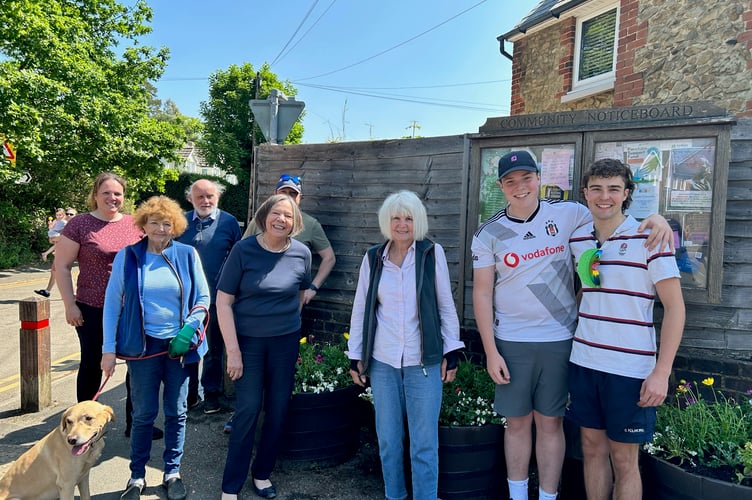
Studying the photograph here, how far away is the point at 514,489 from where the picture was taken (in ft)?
9.09

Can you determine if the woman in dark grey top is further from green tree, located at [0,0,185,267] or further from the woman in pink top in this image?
green tree, located at [0,0,185,267]

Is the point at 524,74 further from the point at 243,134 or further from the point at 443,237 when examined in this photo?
the point at 243,134

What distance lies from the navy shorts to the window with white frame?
6219mm

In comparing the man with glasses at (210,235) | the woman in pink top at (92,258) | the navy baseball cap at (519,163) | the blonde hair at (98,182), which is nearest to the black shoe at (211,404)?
the man with glasses at (210,235)

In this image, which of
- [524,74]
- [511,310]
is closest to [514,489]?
[511,310]

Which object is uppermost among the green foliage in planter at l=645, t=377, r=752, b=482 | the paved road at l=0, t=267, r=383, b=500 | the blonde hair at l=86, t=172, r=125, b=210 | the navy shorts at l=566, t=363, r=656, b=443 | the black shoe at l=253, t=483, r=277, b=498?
the blonde hair at l=86, t=172, r=125, b=210

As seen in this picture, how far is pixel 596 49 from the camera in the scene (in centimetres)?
799

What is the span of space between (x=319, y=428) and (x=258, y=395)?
0.70m

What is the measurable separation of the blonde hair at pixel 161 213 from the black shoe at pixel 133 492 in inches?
62.1

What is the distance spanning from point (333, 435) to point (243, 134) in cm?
2958

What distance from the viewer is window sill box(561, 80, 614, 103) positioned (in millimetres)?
7312

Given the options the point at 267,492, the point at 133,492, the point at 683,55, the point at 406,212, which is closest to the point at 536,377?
the point at 406,212

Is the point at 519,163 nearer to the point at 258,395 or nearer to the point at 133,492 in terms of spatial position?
the point at 258,395

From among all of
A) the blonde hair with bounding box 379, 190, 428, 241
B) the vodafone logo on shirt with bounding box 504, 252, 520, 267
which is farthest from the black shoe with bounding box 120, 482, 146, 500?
the vodafone logo on shirt with bounding box 504, 252, 520, 267
